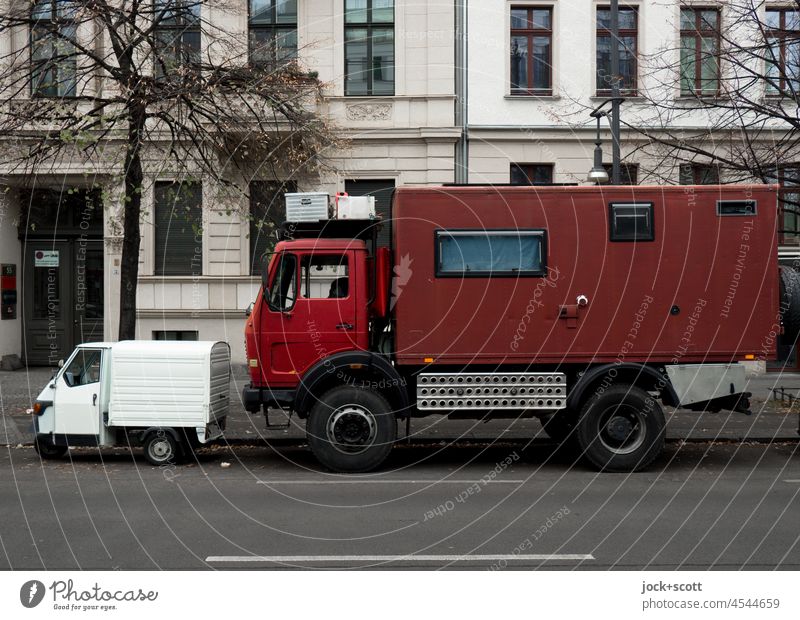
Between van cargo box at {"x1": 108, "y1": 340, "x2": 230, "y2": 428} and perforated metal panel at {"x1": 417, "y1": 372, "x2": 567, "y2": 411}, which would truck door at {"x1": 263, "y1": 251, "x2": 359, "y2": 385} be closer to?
van cargo box at {"x1": 108, "y1": 340, "x2": 230, "y2": 428}

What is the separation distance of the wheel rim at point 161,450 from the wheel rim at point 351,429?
86.3 inches

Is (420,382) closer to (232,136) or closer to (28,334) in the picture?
(232,136)

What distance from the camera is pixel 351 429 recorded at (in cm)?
1070

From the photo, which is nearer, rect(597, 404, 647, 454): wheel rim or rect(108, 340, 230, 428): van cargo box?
rect(597, 404, 647, 454): wheel rim

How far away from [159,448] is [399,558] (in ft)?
17.6

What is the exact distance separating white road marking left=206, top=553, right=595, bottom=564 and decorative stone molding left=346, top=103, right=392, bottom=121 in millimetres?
15635

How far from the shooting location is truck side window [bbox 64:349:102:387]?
440 inches

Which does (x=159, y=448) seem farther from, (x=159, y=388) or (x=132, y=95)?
(x=132, y=95)

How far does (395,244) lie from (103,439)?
4.55m

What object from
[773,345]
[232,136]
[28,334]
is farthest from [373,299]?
[28,334]

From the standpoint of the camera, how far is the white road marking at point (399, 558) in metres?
6.74

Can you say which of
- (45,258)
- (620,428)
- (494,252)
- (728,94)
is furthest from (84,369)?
(45,258)

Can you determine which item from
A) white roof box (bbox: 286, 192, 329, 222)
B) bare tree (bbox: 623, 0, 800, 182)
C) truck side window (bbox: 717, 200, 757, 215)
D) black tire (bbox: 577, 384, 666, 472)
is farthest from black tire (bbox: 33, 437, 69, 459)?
bare tree (bbox: 623, 0, 800, 182)

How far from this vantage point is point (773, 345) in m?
10.7
